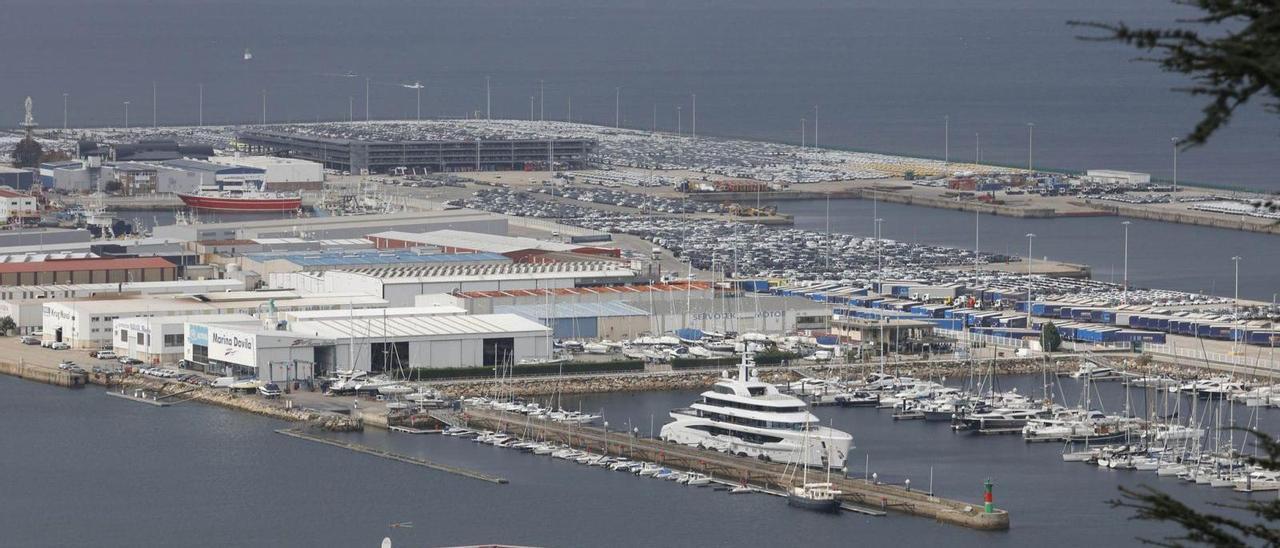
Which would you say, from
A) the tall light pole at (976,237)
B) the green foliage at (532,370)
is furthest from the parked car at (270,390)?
the tall light pole at (976,237)

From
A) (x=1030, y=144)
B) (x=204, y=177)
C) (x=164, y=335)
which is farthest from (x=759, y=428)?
(x=1030, y=144)

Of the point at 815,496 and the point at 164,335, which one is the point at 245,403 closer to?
the point at 164,335

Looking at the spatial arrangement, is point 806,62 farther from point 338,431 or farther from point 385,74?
point 338,431

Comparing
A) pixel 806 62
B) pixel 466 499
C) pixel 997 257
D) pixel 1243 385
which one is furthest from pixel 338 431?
pixel 806 62

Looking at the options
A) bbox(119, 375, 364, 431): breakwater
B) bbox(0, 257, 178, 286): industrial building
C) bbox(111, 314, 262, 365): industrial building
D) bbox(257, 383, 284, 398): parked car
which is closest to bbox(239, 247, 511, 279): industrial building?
bbox(0, 257, 178, 286): industrial building

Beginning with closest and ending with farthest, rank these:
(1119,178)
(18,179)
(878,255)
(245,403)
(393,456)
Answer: (393,456)
(245,403)
(878,255)
(18,179)
(1119,178)

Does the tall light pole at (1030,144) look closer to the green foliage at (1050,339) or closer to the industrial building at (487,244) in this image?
the industrial building at (487,244)
